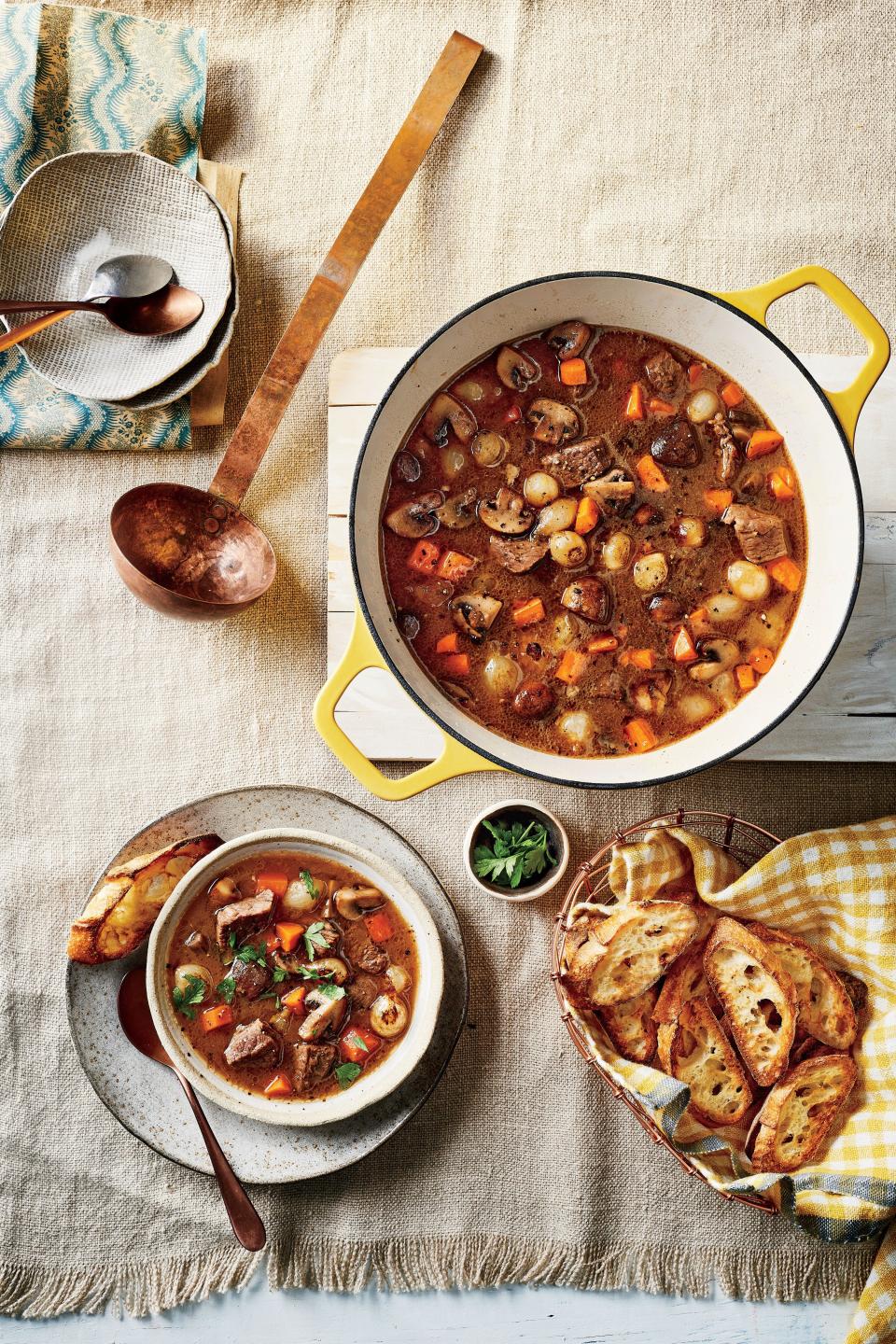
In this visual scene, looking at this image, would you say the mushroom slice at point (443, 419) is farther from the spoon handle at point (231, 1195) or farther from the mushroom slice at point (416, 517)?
the spoon handle at point (231, 1195)

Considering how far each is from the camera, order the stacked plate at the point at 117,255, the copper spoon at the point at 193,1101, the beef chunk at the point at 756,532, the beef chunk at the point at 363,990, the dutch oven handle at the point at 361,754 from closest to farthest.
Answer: the dutch oven handle at the point at 361,754 → the beef chunk at the point at 756,532 → the copper spoon at the point at 193,1101 → the beef chunk at the point at 363,990 → the stacked plate at the point at 117,255

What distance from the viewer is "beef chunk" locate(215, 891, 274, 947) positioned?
2.72 metres

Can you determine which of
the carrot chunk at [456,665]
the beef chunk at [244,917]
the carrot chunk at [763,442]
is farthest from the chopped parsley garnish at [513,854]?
the carrot chunk at [763,442]

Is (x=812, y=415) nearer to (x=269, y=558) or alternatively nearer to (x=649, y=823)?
(x=649, y=823)

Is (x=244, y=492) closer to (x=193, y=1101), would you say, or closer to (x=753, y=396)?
(x=753, y=396)

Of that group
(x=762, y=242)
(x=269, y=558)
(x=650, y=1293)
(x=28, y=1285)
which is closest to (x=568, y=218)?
(x=762, y=242)

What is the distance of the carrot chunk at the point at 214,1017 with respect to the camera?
8.96 ft

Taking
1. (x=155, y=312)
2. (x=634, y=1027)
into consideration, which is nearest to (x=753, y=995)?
(x=634, y=1027)

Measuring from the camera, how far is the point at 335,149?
3.04m

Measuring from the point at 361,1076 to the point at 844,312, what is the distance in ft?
7.54

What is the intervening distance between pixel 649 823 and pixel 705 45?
2339 mm

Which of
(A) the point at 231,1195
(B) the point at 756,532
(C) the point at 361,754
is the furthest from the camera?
(A) the point at 231,1195

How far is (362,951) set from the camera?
2793 mm

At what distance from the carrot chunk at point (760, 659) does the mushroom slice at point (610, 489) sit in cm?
52
